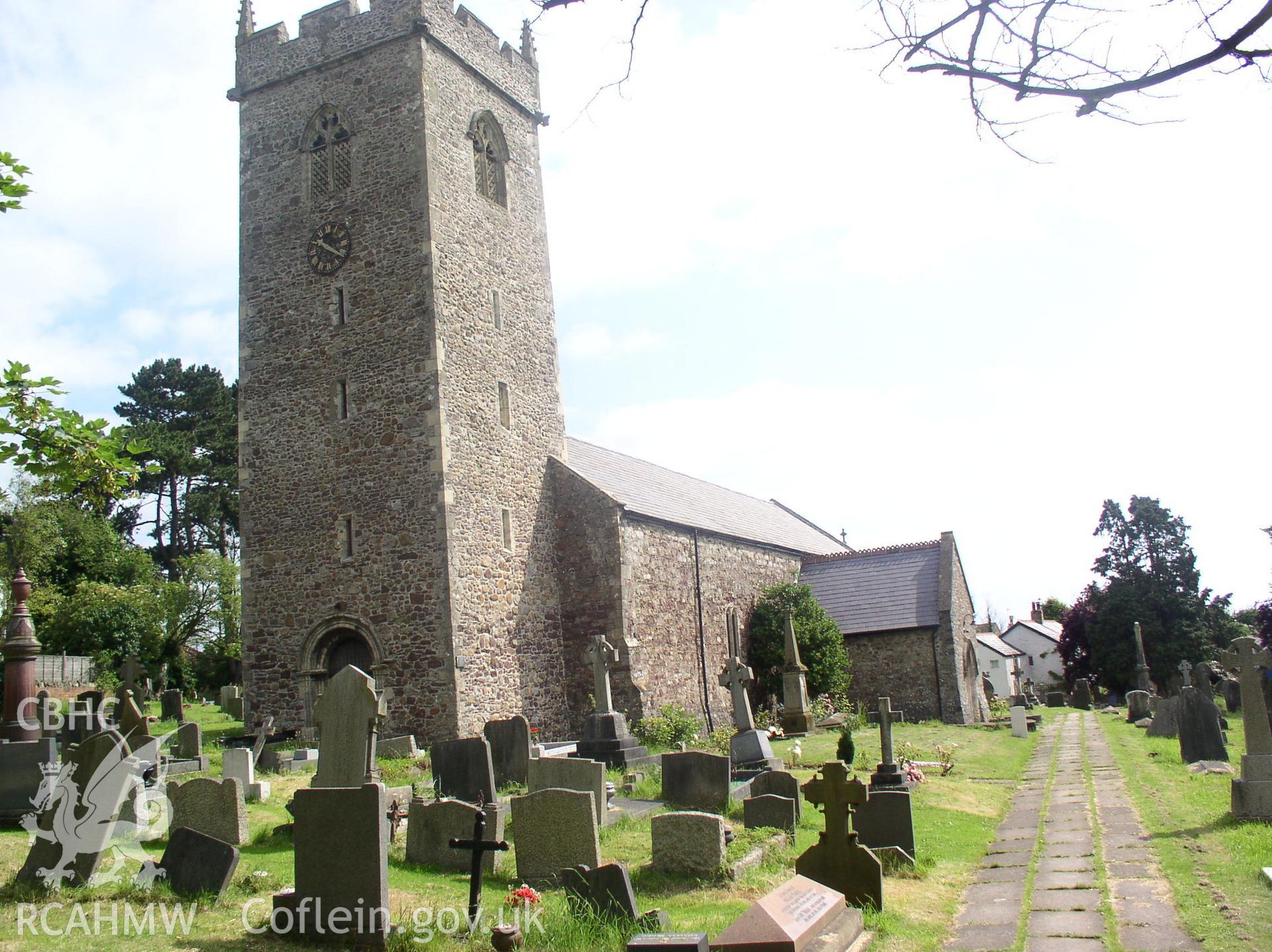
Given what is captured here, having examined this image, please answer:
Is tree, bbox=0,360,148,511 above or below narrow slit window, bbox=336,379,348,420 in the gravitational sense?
below

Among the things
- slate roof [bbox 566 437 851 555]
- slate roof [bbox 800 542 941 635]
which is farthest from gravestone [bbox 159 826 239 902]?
slate roof [bbox 800 542 941 635]

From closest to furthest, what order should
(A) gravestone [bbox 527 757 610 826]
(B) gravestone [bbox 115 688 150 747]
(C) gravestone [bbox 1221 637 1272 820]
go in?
1. (C) gravestone [bbox 1221 637 1272 820]
2. (A) gravestone [bbox 527 757 610 826]
3. (B) gravestone [bbox 115 688 150 747]

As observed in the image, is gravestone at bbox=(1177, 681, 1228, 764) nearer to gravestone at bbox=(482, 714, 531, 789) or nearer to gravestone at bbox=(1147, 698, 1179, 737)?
gravestone at bbox=(1147, 698, 1179, 737)

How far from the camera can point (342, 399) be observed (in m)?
19.0

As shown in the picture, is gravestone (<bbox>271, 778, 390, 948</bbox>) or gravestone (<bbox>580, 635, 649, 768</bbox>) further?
gravestone (<bbox>580, 635, 649, 768</bbox>)

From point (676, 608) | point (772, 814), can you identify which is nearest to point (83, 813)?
point (772, 814)

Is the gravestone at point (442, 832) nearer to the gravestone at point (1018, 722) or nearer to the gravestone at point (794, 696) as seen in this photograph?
the gravestone at point (794, 696)

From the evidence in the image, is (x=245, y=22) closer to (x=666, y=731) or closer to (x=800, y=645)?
(x=666, y=731)

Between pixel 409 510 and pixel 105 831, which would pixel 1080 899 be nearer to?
pixel 105 831

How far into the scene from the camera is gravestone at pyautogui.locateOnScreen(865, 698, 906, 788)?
12.3 meters

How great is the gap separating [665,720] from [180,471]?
3298cm

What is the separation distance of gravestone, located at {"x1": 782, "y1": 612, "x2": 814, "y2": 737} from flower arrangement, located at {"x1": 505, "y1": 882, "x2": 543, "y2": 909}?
15.6 metres

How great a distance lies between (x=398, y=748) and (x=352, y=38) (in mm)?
14248

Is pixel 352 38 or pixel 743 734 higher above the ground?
pixel 352 38
